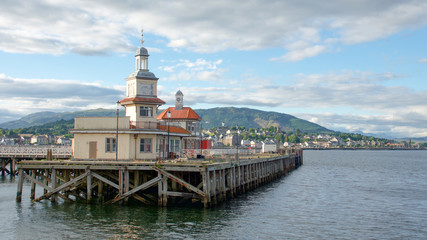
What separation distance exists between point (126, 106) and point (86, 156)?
7052 millimetres

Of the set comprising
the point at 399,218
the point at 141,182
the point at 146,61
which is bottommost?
the point at 399,218

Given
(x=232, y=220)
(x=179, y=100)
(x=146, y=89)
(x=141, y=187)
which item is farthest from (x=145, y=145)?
(x=179, y=100)

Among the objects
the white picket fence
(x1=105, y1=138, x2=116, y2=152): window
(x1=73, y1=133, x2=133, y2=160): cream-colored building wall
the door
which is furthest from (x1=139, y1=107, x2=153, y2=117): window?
the white picket fence

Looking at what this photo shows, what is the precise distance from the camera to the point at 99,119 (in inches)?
1590

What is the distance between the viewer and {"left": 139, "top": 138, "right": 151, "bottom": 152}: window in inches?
1586

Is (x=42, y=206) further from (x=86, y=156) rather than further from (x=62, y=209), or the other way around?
(x=86, y=156)

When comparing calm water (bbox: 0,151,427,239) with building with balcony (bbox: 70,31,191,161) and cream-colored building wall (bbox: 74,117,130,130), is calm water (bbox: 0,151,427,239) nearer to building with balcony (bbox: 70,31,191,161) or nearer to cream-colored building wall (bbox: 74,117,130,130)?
building with balcony (bbox: 70,31,191,161)

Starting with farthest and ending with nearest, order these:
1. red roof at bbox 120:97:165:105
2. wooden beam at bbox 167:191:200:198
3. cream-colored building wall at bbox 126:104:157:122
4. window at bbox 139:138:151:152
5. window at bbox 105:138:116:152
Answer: cream-colored building wall at bbox 126:104:157:122 → red roof at bbox 120:97:165:105 → window at bbox 139:138:151:152 → window at bbox 105:138:116:152 → wooden beam at bbox 167:191:200:198

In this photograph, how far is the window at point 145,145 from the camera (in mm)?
40281

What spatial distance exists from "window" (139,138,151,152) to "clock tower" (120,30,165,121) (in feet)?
11.0

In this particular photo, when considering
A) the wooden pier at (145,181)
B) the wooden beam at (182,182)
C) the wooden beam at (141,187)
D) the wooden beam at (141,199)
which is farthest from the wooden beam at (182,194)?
the wooden beam at (141,199)

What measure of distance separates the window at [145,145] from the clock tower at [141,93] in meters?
3.35

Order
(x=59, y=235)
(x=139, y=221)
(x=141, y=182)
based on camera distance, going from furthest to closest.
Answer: (x=141, y=182) → (x=139, y=221) → (x=59, y=235)

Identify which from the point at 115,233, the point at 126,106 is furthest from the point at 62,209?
the point at 126,106
